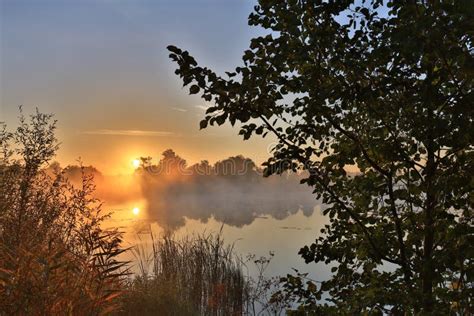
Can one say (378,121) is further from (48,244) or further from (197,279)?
(197,279)

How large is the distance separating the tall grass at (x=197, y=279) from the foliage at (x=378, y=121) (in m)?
4.53

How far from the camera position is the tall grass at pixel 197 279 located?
711cm

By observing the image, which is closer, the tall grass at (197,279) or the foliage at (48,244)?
the foliage at (48,244)

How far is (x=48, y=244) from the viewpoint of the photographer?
12.6 ft

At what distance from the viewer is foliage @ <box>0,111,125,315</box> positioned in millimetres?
3160

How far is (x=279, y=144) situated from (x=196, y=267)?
5542 millimetres

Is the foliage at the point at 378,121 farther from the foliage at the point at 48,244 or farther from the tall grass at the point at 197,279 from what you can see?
the tall grass at the point at 197,279

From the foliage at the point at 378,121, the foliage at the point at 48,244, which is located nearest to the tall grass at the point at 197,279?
the foliage at the point at 48,244

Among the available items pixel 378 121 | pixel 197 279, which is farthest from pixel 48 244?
pixel 197 279

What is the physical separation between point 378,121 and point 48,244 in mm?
3028

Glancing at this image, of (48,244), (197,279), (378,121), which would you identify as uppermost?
(378,121)

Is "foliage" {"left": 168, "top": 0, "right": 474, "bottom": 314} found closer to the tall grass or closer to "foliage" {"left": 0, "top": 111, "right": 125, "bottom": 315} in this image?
"foliage" {"left": 0, "top": 111, "right": 125, "bottom": 315}

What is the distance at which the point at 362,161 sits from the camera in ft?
9.88

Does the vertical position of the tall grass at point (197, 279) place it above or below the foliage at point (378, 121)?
below
